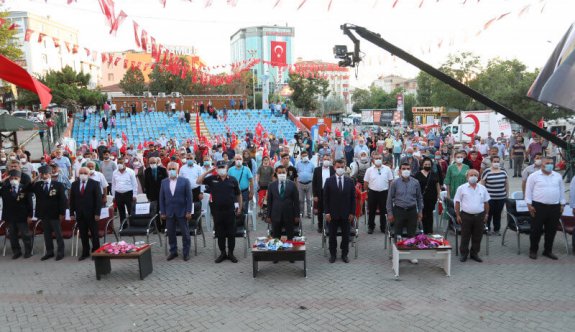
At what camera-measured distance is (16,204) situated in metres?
8.05

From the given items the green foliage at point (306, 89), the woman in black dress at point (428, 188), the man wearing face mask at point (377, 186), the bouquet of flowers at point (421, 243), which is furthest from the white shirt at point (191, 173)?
the green foliage at point (306, 89)

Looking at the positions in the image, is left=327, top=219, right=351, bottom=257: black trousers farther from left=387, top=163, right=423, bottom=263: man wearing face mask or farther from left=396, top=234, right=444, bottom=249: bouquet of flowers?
left=396, top=234, right=444, bottom=249: bouquet of flowers

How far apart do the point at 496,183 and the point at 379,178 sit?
2240 millimetres

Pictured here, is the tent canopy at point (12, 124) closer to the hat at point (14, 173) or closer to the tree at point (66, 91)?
the hat at point (14, 173)

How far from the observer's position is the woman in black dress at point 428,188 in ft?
27.8

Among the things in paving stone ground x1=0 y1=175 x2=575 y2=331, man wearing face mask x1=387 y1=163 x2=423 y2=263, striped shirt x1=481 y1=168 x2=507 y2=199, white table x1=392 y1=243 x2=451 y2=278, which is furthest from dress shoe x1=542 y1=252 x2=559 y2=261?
man wearing face mask x1=387 y1=163 x2=423 y2=263

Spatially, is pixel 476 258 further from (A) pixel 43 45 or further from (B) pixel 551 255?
(A) pixel 43 45

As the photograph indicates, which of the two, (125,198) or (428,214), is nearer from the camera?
(428,214)

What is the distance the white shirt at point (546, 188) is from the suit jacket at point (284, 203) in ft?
13.1

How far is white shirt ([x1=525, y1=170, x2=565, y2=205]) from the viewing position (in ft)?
23.8

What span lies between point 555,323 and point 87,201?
284 inches

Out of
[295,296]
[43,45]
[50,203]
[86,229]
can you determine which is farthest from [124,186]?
[43,45]

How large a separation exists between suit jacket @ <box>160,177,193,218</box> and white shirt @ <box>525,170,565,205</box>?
585cm

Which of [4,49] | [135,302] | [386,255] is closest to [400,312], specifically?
[386,255]
